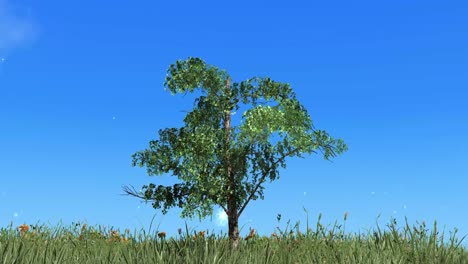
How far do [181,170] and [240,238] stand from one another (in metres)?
12.1

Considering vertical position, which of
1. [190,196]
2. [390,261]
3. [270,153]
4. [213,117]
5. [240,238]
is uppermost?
[213,117]

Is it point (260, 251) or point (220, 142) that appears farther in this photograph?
point (220, 142)

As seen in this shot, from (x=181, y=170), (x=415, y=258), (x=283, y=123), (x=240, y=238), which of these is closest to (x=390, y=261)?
(x=415, y=258)

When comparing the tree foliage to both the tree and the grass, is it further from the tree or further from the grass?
the grass

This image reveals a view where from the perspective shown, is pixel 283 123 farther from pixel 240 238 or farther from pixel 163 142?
pixel 240 238

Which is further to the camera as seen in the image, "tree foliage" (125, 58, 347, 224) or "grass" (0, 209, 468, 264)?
"tree foliage" (125, 58, 347, 224)

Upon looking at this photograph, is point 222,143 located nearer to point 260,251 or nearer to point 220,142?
point 220,142

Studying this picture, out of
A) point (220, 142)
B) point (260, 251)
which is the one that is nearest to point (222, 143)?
point (220, 142)

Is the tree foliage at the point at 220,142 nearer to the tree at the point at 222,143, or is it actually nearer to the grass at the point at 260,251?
the tree at the point at 222,143

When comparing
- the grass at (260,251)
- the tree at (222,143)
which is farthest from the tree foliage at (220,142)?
the grass at (260,251)

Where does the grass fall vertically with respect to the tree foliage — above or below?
below

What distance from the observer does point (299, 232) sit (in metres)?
7.09

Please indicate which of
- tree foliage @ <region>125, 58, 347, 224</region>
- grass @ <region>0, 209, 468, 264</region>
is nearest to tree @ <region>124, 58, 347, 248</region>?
tree foliage @ <region>125, 58, 347, 224</region>

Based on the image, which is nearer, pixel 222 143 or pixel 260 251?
pixel 260 251
